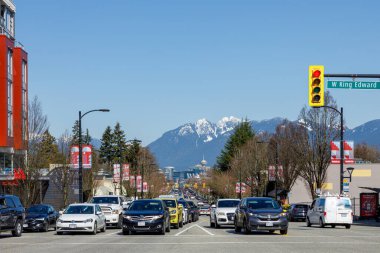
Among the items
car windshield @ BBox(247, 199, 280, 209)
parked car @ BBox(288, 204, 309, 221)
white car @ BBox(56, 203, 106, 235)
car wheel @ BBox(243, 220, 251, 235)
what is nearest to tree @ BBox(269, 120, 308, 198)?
parked car @ BBox(288, 204, 309, 221)

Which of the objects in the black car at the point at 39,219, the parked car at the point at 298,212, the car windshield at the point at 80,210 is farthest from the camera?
the parked car at the point at 298,212

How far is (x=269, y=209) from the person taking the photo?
31531mm

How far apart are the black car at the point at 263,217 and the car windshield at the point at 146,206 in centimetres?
393

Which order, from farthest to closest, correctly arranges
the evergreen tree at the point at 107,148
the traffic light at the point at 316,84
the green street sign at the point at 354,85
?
the evergreen tree at the point at 107,148
the green street sign at the point at 354,85
the traffic light at the point at 316,84

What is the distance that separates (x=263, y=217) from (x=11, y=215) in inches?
439

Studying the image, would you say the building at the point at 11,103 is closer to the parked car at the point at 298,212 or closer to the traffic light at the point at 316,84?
the parked car at the point at 298,212

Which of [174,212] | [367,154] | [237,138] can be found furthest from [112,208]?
[367,154]

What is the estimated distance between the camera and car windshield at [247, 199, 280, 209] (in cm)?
3209

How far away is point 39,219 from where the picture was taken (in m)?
37.7

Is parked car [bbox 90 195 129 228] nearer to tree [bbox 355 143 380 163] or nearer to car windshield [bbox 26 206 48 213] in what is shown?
car windshield [bbox 26 206 48 213]

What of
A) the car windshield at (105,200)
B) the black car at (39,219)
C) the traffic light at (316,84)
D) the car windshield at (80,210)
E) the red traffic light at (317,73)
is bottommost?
the black car at (39,219)

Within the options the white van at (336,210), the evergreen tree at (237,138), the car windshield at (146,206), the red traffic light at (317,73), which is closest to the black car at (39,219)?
the car windshield at (146,206)

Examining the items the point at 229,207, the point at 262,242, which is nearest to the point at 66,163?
the point at 229,207

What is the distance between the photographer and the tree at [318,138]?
71.1 meters
